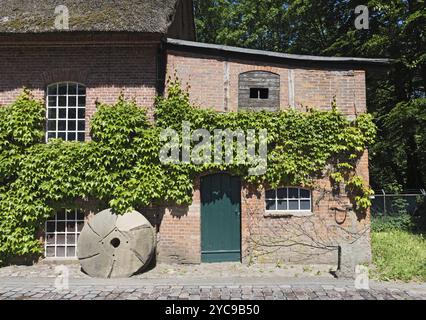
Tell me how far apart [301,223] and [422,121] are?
8637 millimetres

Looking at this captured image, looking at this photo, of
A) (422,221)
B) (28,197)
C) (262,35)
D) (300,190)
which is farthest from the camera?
(262,35)

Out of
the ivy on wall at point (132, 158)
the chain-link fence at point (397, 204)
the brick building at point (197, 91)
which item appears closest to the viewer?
the ivy on wall at point (132, 158)

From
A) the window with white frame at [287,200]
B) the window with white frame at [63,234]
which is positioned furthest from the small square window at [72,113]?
the window with white frame at [287,200]

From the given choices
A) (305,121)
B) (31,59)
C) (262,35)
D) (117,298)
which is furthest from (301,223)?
(262,35)

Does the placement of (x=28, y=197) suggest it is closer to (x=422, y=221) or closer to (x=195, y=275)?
(x=195, y=275)

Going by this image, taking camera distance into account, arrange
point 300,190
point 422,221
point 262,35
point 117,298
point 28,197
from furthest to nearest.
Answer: point 262,35 < point 422,221 < point 300,190 < point 28,197 < point 117,298

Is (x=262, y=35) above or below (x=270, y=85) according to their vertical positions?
above

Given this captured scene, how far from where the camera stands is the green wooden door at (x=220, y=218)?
9211 millimetres

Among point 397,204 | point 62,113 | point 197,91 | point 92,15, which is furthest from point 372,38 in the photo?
point 62,113

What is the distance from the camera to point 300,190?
30.7 feet

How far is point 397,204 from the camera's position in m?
14.9

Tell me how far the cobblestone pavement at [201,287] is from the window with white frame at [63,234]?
70 centimetres

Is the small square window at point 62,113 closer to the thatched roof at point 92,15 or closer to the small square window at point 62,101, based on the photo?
the small square window at point 62,101

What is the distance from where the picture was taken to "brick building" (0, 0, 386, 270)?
9.09 m
